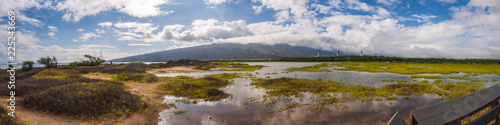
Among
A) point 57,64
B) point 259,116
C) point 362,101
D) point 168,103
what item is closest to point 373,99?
point 362,101

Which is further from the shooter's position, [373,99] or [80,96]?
[373,99]

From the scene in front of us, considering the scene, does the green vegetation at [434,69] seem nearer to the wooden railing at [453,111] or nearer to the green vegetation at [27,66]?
the wooden railing at [453,111]

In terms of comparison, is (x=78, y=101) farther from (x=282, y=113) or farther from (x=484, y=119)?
(x=484, y=119)

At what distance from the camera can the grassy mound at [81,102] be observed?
11.0 m

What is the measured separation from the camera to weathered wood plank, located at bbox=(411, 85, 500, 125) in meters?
3.15

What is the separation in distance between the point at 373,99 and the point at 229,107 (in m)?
12.3

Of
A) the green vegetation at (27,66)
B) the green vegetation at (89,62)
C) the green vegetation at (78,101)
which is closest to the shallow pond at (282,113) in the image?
the green vegetation at (78,101)

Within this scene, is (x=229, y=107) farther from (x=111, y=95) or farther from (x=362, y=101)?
(x=362, y=101)

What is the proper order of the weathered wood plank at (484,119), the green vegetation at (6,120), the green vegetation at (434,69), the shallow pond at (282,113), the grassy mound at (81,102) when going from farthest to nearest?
the green vegetation at (434,69), the shallow pond at (282,113), the grassy mound at (81,102), the green vegetation at (6,120), the weathered wood plank at (484,119)

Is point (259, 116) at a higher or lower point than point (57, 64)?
lower

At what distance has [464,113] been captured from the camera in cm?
365

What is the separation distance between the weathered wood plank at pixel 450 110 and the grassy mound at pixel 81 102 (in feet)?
46.2

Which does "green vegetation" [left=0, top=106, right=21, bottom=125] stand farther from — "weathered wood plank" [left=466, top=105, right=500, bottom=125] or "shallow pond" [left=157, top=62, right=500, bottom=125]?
"weathered wood plank" [left=466, top=105, right=500, bottom=125]

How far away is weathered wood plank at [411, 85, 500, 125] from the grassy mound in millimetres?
14068
